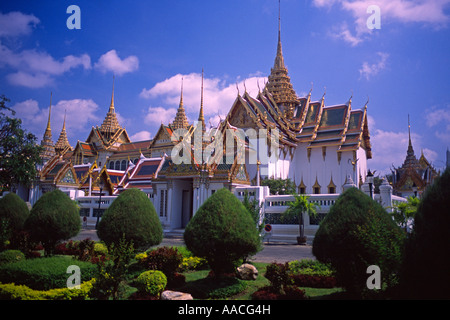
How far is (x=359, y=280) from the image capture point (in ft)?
22.8

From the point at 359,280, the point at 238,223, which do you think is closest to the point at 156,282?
the point at 238,223

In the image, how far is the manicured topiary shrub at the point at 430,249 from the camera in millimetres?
4539

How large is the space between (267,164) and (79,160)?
1852 inches

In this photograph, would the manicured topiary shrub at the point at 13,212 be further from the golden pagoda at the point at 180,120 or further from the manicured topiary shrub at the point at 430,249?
the golden pagoda at the point at 180,120

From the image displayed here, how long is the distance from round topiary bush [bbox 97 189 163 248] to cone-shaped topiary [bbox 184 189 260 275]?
191cm

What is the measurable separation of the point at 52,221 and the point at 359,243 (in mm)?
9917

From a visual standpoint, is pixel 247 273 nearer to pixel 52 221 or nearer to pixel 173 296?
pixel 173 296

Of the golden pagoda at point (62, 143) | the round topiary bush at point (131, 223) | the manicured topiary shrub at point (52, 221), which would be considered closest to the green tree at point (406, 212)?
the round topiary bush at point (131, 223)

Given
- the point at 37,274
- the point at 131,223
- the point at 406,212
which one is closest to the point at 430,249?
the point at 131,223

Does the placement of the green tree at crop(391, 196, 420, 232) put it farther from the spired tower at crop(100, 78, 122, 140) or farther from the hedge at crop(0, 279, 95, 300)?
the spired tower at crop(100, 78, 122, 140)

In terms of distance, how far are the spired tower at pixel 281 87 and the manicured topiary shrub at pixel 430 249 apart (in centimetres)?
3899

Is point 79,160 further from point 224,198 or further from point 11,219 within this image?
point 224,198

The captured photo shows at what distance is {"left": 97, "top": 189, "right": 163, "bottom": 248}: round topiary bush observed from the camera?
1010 centimetres

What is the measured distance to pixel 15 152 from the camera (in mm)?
24844
